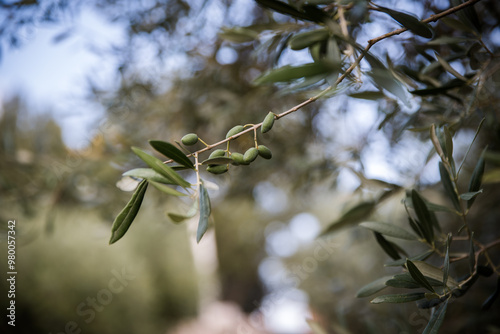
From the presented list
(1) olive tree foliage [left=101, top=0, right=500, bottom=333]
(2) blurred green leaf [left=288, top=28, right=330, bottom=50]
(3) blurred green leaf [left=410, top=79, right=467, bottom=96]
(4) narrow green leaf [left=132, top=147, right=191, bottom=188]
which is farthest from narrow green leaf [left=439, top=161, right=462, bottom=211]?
(4) narrow green leaf [left=132, top=147, right=191, bottom=188]

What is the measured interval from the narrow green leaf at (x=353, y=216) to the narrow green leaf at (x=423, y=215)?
0.19 meters

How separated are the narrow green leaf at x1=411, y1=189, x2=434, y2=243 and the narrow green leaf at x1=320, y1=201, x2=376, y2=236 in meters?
0.19

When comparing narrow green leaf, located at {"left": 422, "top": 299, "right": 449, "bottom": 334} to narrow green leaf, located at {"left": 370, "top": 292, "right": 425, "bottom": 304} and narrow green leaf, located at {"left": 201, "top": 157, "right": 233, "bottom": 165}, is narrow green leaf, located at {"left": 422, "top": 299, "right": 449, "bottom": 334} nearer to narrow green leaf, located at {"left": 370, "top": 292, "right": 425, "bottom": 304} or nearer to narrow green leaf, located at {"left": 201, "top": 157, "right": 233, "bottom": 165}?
narrow green leaf, located at {"left": 370, "top": 292, "right": 425, "bottom": 304}

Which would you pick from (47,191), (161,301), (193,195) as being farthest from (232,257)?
(193,195)

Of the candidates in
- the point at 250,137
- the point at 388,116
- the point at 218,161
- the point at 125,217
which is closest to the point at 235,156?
the point at 218,161

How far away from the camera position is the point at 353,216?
0.67 meters

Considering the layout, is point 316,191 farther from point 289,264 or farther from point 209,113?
point 289,264

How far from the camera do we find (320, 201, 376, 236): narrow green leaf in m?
0.64

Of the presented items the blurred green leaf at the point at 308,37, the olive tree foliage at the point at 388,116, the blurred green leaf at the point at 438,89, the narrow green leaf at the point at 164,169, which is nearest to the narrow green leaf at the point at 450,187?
the olive tree foliage at the point at 388,116

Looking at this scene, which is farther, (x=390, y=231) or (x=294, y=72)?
(x=390, y=231)

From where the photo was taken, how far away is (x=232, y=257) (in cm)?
528

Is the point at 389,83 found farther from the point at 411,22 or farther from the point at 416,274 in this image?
the point at 416,274

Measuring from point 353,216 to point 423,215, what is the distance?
0.72 feet

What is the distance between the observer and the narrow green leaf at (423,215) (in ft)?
1.46
